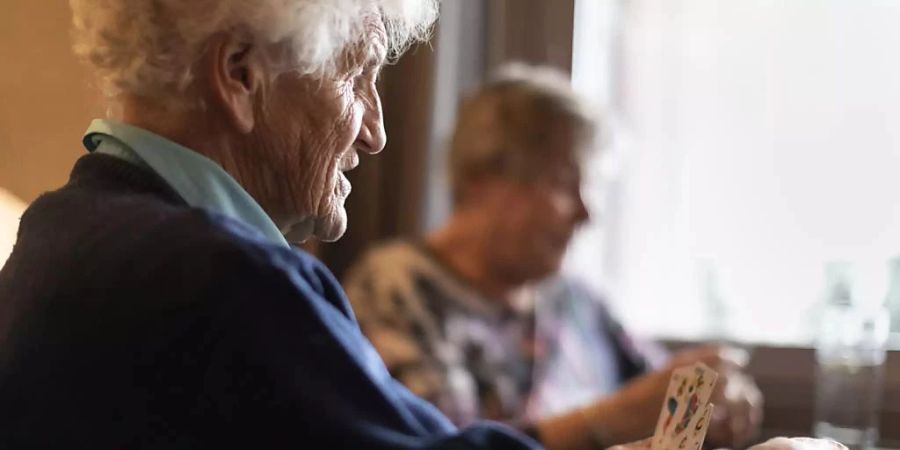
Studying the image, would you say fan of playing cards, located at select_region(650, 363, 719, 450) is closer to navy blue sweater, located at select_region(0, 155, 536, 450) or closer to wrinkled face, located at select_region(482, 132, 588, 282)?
navy blue sweater, located at select_region(0, 155, 536, 450)

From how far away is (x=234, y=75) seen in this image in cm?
99

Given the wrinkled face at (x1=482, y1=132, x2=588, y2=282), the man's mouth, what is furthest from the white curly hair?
the wrinkled face at (x1=482, y1=132, x2=588, y2=282)

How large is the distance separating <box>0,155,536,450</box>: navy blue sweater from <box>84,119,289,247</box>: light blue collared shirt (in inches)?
2.1

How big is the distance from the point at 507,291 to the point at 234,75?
104 centimetres

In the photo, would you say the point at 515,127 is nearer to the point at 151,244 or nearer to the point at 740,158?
the point at 740,158

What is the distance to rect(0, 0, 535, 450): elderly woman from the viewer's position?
2.52 feet

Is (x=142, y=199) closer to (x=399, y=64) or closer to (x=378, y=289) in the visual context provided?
(x=378, y=289)

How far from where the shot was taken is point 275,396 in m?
0.76

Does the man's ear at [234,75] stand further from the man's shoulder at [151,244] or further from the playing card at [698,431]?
the playing card at [698,431]

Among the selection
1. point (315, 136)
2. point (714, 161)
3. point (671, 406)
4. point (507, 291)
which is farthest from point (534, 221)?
point (315, 136)

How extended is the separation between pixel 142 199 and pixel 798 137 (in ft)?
5.03

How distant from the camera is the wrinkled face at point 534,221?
6.31ft

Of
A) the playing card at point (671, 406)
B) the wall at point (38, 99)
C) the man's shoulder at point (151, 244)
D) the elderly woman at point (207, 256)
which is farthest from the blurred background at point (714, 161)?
the man's shoulder at point (151, 244)

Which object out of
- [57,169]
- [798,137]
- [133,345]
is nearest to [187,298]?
[133,345]
